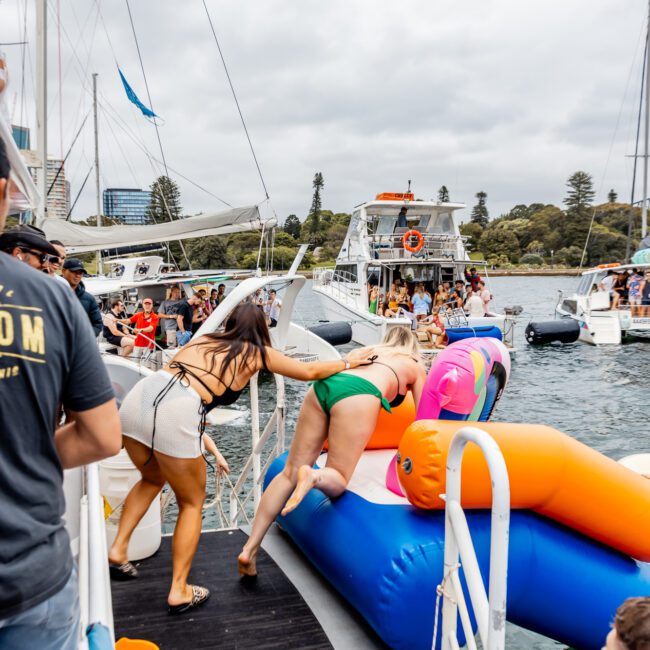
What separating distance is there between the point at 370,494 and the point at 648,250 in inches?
875

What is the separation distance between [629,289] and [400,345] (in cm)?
2030

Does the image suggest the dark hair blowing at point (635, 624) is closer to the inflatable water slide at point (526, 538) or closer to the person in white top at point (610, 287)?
the inflatable water slide at point (526, 538)

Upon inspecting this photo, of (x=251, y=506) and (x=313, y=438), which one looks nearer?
(x=313, y=438)

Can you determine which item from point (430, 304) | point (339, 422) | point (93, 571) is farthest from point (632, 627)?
point (430, 304)

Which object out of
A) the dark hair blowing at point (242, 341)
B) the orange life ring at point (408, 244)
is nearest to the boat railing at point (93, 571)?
the dark hair blowing at point (242, 341)

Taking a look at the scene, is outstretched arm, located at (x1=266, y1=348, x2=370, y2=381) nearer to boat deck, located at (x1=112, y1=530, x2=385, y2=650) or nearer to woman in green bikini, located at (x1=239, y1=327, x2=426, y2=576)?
woman in green bikini, located at (x1=239, y1=327, x2=426, y2=576)

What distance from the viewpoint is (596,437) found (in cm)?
1080

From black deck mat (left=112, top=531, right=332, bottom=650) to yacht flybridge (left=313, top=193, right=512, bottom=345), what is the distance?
1587 centimetres

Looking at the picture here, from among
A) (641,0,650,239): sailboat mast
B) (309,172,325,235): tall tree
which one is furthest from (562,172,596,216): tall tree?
(641,0,650,239): sailboat mast

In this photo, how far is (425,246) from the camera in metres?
21.7

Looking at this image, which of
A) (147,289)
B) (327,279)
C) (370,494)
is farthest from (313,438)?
(327,279)

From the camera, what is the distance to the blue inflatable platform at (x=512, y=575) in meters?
2.87

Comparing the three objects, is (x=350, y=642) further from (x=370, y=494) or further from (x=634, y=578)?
(x=634, y=578)

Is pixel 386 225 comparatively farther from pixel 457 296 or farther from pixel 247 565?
pixel 247 565
